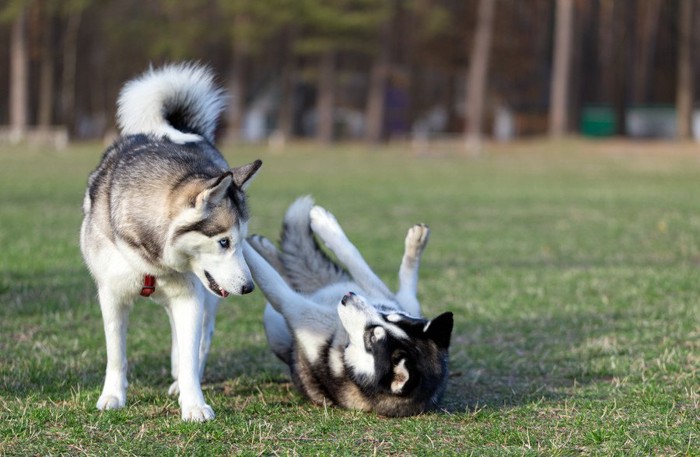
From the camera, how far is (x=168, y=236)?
179 inches

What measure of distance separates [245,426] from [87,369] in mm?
1663

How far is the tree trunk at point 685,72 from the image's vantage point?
45.3m

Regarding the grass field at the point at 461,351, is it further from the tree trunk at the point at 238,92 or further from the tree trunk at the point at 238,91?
the tree trunk at the point at 238,92

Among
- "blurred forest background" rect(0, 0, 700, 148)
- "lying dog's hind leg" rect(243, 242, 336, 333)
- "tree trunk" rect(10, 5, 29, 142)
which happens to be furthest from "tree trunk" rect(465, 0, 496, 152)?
"lying dog's hind leg" rect(243, 242, 336, 333)

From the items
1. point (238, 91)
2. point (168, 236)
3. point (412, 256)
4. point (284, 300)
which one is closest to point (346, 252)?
point (412, 256)

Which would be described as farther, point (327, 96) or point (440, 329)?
point (327, 96)

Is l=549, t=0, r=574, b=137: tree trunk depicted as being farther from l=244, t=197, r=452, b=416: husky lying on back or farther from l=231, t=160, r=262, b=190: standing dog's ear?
l=231, t=160, r=262, b=190: standing dog's ear

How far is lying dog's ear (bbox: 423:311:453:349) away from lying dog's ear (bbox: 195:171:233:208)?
130 cm

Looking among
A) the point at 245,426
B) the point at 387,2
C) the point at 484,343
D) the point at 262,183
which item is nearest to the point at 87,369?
the point at 245,426

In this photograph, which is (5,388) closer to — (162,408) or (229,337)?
(162,408)

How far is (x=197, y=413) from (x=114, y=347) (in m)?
0.67

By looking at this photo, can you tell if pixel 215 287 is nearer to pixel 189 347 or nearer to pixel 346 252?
pixel 189 347

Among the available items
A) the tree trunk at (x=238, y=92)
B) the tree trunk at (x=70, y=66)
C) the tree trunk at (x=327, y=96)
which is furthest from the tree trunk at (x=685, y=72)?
the tree trunk at (x=70, y=66)

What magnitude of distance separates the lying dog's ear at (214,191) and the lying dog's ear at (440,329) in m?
1.30
